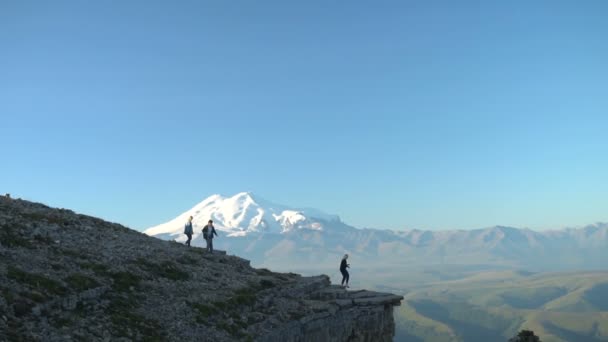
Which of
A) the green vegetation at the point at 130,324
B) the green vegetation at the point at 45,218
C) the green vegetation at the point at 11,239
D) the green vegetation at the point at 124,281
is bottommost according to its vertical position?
the green vegetation at the point at 130,324

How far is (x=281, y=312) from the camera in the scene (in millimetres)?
48094

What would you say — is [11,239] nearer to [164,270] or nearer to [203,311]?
[164,270]

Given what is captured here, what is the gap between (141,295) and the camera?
40312mm

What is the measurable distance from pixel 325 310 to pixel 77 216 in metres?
33.7

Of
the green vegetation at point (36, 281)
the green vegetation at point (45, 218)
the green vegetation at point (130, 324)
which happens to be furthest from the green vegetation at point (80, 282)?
the green vegetation at point (45, 218)

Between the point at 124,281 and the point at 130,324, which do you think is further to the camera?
the point at 124,281

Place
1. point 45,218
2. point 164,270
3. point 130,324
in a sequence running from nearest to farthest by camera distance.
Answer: point 130,324
point 164,270
point 45,218

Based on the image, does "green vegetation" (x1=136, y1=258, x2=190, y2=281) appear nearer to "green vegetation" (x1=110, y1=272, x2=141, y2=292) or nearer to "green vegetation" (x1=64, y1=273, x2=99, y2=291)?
"green vegetation" (x1=110, y1=272, x2=141, y2=292)

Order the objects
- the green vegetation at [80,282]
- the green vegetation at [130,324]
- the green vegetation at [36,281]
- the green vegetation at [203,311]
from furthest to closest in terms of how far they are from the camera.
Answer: the green vegetation at [203,311] < the green vegetation at [80,282] < the green vegetation at [36,281] < the green vegetation at [130,324]

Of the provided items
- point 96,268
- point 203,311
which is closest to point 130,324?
point 203,311

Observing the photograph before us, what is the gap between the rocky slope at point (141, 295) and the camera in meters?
31.9

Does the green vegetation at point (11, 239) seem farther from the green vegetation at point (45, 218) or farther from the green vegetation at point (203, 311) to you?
the green vegetation at point (203, 311)

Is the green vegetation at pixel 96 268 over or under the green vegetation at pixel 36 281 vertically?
over

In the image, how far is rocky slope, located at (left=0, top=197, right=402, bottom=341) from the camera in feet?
105
